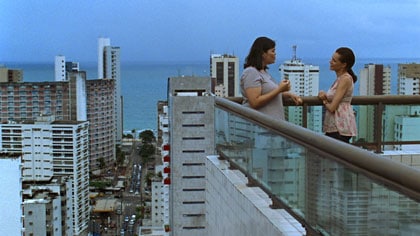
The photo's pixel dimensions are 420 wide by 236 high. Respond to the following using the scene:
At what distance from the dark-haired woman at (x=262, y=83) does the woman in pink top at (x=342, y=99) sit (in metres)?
0.26

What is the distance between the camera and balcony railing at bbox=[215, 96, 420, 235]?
1567mm

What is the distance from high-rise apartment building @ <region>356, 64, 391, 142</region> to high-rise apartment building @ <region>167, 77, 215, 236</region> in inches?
116

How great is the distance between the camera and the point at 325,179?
204 cm

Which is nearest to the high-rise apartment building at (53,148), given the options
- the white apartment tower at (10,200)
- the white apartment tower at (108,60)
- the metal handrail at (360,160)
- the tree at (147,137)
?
the white apartment tower at (10,200)

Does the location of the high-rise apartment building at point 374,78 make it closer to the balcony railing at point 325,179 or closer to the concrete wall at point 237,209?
the concrete wall at point 237,209

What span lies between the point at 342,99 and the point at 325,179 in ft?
4.58

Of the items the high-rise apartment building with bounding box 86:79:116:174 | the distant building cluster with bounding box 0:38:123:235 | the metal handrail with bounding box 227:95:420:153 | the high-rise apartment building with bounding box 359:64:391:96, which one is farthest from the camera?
the high-rise apartment building with bounding box 86:79:116:174

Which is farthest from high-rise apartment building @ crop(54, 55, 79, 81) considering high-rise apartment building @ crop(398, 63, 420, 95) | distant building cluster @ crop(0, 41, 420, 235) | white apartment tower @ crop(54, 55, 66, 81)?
high-rise apartment building @ crop(398, 63, 420, 95)

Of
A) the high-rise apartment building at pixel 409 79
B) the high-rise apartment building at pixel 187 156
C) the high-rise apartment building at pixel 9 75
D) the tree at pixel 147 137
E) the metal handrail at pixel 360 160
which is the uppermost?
the high-rise apartment building at pixel 9 75

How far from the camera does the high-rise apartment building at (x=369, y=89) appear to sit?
4.06 metres

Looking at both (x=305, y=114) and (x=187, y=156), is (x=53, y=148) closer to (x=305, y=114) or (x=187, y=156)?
(x=187, y=156)

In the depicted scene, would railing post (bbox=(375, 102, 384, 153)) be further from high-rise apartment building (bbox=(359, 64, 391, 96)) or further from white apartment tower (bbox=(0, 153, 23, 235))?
high-rise apartment building (bbox=(359, 64, 391, 96))

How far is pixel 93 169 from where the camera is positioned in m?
45.3

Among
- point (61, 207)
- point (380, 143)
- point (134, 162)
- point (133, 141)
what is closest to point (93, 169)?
point (134, 162)
